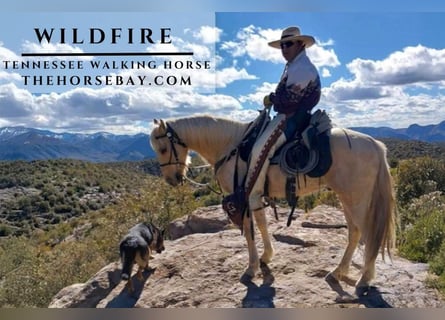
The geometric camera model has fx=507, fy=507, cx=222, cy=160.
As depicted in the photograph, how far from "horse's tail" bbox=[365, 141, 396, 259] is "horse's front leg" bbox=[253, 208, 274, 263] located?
998 millimetres

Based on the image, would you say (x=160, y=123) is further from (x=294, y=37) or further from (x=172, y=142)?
(x=294, y=37)

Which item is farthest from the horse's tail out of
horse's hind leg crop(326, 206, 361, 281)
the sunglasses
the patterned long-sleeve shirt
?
Result: the sunglasses

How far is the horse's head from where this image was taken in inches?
191

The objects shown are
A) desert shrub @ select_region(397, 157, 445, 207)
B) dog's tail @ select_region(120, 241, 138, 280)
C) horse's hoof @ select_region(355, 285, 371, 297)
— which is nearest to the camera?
horse's hoof @ select_region(355, 285, 371, 297)

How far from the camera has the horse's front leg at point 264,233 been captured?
192 inches

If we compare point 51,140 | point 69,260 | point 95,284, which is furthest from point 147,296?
point 51,140

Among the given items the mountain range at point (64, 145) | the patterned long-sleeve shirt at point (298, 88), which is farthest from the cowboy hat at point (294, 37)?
the mountain range at point (64, 145)

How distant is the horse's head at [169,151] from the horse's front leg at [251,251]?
776 millimetres

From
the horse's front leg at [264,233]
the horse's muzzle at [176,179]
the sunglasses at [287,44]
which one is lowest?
the horse's front leg at [264,233]

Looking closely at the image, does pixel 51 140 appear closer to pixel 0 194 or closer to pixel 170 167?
pixel 0 194

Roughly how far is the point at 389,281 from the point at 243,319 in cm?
142

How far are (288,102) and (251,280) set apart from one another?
1662mm

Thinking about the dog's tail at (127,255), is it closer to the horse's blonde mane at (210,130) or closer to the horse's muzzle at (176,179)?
the horse's muzzle at (176,179)

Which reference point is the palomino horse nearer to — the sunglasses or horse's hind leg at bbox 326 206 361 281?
horse's hind leg at bbox 326 206 361 281
